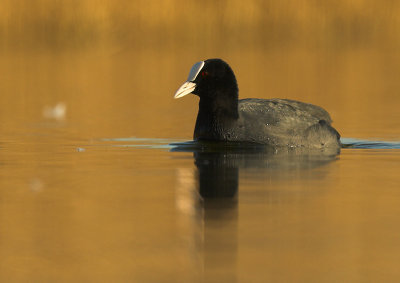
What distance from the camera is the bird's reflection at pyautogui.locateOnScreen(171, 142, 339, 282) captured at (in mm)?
5457

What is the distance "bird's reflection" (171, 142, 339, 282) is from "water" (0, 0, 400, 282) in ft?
0.05

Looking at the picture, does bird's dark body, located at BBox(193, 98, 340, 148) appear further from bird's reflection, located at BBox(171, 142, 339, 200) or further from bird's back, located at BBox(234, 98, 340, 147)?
bird's reflection, located at BBox(171, 142, 339, 200)

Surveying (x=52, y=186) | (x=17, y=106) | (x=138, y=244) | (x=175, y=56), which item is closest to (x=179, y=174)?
(x=52, y=186)

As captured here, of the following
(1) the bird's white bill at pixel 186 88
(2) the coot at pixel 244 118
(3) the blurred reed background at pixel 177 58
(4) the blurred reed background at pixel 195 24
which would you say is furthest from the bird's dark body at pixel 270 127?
(4) the blurred reed background at pixel 195 24

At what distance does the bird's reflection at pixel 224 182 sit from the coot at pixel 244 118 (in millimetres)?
176

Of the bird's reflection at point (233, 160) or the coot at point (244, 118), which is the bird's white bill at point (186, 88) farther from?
the bird's reflection at point (233, 160)

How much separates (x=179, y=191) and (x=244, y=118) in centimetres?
372

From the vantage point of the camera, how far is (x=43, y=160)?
1009cm

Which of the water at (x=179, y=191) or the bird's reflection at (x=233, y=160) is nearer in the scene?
the water at (x=179, y=191)

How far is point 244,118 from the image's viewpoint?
1141cm

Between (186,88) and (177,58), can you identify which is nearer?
(186,88)

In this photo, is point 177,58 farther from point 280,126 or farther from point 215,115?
point 280,126

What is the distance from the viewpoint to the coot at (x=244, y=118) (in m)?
11.3

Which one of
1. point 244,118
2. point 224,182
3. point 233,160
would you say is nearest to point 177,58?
point 244,118
